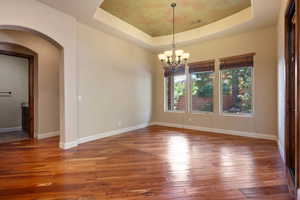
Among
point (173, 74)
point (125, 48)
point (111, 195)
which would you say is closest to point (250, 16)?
point (173, 74)

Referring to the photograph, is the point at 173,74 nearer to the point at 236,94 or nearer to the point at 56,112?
the point at 236,94

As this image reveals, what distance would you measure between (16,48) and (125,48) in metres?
2.93

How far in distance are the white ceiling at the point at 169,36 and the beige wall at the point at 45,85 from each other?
58.9 inches

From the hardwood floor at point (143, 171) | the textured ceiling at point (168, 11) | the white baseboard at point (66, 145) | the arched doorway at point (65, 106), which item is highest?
the textured ceiling at point (168, 11)

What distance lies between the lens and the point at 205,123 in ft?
18.6

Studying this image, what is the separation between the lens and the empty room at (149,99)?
232cm

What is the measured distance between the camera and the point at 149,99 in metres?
6.76

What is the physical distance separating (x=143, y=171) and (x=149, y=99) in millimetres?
4254

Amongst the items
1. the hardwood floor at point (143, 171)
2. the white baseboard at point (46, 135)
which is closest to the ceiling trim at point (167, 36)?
the hardwood floor at point (143, 171)

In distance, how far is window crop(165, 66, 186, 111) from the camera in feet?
20.6

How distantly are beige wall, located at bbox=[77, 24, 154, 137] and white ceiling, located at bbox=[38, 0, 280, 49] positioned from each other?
15.7 inches

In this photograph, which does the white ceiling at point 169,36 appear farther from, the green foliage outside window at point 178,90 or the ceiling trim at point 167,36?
the green foliage outside window at point 178,90

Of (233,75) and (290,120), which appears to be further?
(233,75)

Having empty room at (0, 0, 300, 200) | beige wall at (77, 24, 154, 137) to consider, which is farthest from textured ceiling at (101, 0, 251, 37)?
beige wall at (77, 24, 154, 137)
